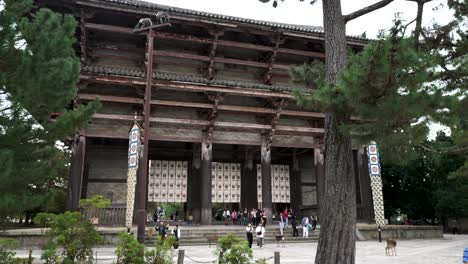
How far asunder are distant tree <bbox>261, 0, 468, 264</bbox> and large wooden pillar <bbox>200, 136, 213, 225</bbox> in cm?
1066

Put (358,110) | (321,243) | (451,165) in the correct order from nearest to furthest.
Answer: (358,110) < (321,243) < (451,165)

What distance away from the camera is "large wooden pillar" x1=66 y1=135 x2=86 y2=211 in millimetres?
15414

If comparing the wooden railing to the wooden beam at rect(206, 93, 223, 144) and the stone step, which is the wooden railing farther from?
the wooden beam at rect(206, 93, 223, 144)

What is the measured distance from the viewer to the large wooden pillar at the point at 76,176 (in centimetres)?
1541

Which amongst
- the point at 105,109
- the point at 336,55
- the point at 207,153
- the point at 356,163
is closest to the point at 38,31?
the point at 336,55

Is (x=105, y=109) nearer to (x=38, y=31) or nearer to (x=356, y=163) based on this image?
(x=38, y=31)

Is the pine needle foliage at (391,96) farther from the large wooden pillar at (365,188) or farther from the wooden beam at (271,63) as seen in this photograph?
the large wooden pillar at (365,188)

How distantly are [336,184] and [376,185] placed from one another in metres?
12.8

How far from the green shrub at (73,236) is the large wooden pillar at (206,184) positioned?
9.57 metres

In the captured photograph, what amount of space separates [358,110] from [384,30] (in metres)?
1.18

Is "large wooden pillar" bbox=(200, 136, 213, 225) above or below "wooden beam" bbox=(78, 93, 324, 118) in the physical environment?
below

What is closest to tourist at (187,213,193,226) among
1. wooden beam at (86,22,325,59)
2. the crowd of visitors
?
the crowd of visitors

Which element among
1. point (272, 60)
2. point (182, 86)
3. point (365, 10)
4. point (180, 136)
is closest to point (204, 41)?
point (182, 86)

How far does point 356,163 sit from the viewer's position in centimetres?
2080
